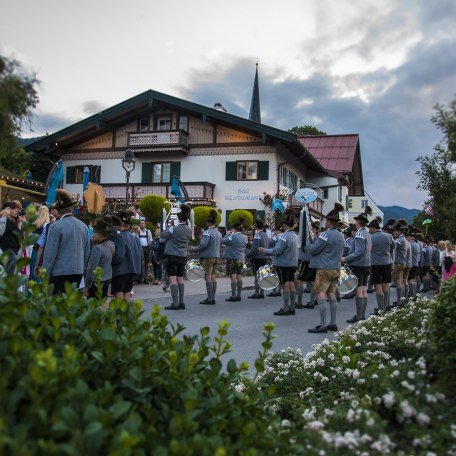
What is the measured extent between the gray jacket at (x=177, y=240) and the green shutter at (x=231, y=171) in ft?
68.3

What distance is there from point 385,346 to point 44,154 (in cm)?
3395

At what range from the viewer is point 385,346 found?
5.63 meters

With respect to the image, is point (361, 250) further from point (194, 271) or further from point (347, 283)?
point (194, 271)

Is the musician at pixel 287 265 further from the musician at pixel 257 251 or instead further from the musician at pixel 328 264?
the musician at pixel 257 251

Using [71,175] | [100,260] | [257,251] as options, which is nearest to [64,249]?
[100,260]

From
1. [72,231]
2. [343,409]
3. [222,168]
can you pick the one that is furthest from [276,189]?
[343,409]

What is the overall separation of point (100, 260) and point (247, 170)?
25456 mm

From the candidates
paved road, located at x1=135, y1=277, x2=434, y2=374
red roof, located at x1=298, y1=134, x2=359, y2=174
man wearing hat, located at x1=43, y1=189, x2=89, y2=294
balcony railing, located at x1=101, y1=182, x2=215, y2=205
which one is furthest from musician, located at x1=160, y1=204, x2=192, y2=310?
red roof, located at x1=298, y1=134, x2=359, y2=174

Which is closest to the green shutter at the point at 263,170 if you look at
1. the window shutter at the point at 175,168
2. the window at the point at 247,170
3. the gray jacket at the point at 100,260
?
the window at the point at 247,170

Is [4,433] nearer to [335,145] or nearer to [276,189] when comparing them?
[276,189]

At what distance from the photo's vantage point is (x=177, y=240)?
41.0 feet

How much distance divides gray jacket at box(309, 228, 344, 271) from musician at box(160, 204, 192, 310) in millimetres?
3537

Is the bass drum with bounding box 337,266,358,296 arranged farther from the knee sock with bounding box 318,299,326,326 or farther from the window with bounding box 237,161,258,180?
the window with bounding box 237,161,258,180

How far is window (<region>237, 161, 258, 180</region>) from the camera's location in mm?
33031
